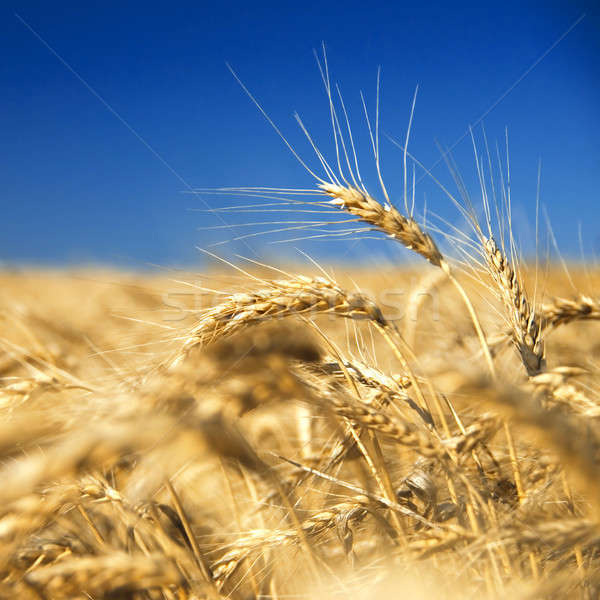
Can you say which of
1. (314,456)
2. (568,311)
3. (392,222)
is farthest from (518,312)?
(314,456)

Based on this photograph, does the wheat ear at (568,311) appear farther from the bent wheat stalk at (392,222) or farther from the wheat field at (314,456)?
the bent wheat stalk at (392,222)

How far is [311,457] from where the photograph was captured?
1.46m

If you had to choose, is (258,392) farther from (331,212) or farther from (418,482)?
(331,212)

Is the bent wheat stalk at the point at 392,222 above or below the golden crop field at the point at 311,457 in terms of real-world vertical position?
above

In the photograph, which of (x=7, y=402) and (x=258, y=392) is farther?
(x=7, y=402)

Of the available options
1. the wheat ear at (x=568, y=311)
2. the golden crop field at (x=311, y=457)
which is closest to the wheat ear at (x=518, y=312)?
the golden crop field at (x=311, y=457)

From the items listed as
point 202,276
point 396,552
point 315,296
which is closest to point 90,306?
point 202,276

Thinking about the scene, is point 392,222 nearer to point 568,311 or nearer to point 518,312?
point 518,312

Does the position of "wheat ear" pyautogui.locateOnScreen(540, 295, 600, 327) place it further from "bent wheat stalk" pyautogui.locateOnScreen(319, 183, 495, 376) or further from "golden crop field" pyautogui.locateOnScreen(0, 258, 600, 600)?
"bent wheat stalk" pyautogui.locateOnScreen(319, 183, 495, 376)

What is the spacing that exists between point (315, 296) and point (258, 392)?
1.88 ft

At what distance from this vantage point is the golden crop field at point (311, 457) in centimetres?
63

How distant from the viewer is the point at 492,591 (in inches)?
37.1

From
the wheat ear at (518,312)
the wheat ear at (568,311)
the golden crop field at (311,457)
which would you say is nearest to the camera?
the golden crop field at (311,457)

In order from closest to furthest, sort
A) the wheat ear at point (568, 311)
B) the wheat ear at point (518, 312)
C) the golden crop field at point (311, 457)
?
1. the golden crop field at point (311, 457)
2. the wheat ear at point (518, 312)
3. the wheat ear at point (568, 311)
